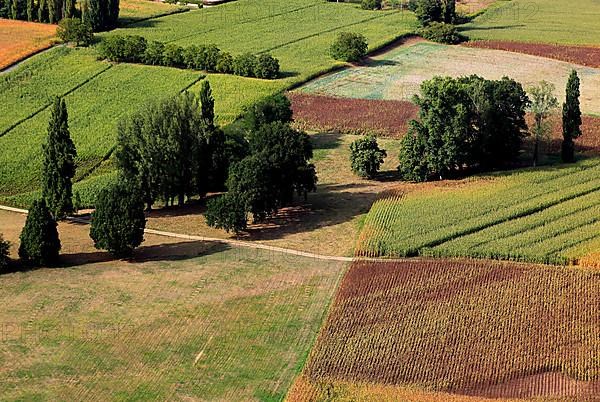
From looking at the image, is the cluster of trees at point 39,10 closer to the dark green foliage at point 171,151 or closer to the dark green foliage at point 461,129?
the dark green foliage at point 171,151

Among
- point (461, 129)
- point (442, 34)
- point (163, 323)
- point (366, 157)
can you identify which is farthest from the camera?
point (442, 34)

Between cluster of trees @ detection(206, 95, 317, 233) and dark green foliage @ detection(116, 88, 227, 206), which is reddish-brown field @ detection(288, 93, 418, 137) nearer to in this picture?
cluster of trees @ detection(206, 95, 317, 233)

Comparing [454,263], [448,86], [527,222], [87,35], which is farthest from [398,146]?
[87,35]

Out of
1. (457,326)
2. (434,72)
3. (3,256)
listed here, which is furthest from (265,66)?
(457,326)

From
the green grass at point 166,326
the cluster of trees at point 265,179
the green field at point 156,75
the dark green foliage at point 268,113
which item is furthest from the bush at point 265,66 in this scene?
the green grass at point 166,326

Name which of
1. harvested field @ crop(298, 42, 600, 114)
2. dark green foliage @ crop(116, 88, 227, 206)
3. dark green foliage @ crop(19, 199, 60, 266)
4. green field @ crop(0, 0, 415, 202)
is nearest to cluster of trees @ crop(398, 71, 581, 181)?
dark green foliage @ crop(116, 88, 227, 206)

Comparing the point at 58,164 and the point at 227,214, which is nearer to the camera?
the point at 227,214

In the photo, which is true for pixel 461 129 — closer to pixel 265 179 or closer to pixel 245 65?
pixel 265 179

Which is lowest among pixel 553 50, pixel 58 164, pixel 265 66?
pixel 58 164
